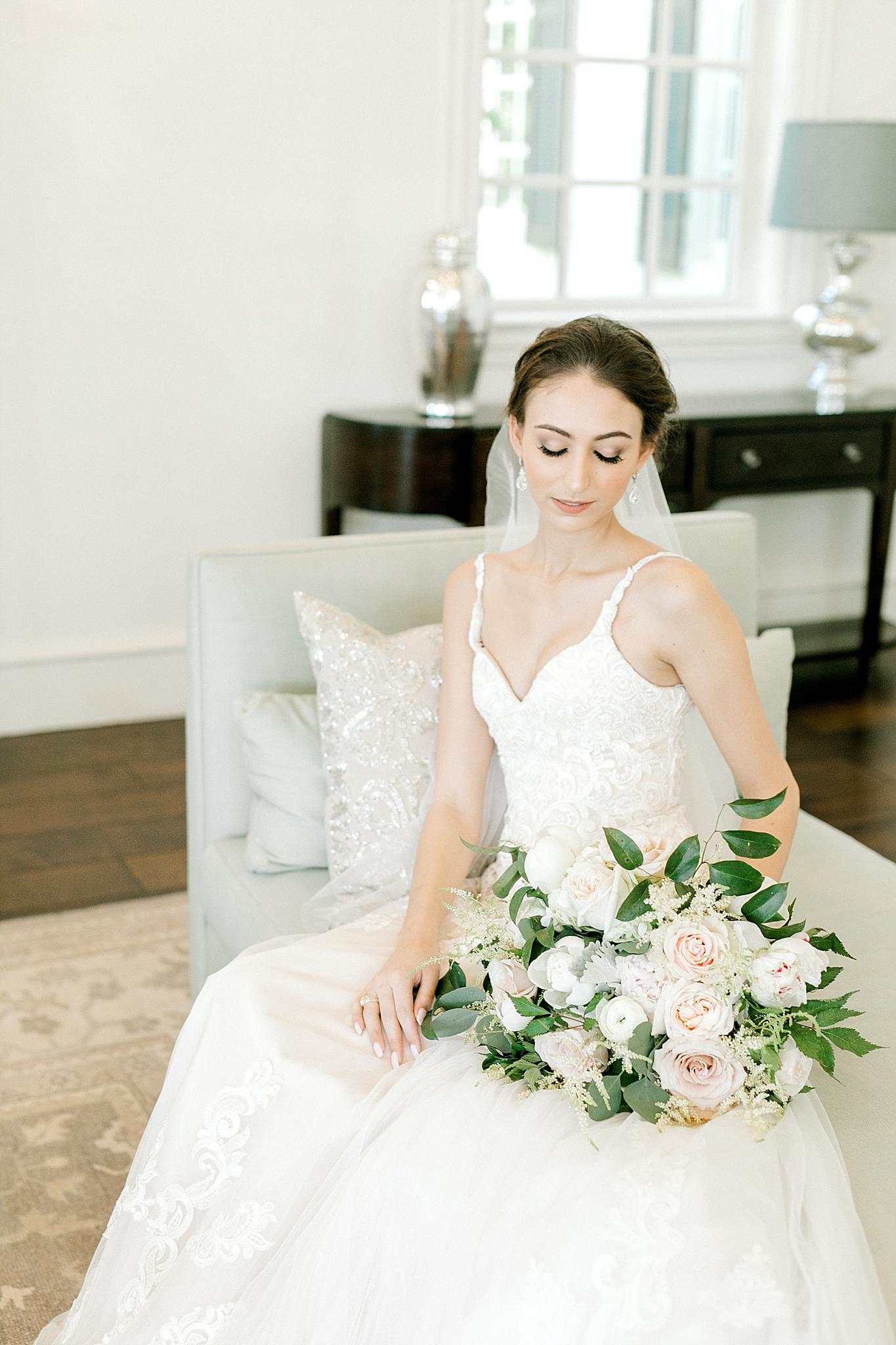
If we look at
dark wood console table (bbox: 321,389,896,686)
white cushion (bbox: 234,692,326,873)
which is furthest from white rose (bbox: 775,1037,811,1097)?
dark wood console table (bbox: 321,389,896,686)

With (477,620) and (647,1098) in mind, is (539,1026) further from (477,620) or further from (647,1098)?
(477,620)

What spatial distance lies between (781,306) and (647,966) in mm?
4137

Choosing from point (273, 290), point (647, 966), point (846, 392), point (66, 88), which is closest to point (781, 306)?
point (846, 392)

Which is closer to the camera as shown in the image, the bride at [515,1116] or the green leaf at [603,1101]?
the bride at [515,1116]

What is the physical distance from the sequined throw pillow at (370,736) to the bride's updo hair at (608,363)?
47cm

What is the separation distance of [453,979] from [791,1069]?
15.9 inches

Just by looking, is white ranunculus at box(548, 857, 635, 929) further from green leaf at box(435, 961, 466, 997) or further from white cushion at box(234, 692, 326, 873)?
white cushion at box(234, 692, 326, 873)

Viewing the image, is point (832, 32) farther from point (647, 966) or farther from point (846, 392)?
point (647, 966)

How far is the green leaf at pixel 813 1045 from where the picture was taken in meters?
1.40

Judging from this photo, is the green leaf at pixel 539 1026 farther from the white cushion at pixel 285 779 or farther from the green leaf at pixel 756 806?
the white cushion at pixel 285 779

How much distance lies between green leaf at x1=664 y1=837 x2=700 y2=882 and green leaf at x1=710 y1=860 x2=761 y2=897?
2 cm

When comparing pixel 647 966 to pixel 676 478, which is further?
pixel 676 478

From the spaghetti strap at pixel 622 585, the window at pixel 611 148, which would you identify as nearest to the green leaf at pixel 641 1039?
the spaghetti strap at pixel 622 585

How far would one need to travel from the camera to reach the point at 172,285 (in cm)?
410
